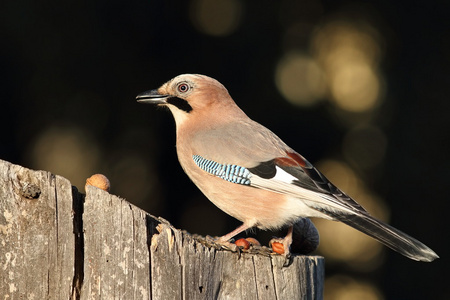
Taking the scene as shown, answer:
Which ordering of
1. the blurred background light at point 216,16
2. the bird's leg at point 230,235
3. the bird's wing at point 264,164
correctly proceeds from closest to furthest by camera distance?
the bird's leg at point 230,235, the bird's wing at point 264,164, the blurred background light at point 216,16

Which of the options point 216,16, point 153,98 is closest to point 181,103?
point 153,98

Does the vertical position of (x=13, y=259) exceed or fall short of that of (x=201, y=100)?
it falls short

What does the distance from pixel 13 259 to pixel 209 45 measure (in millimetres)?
4685

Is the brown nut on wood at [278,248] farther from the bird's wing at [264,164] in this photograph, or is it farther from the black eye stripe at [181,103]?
the black eye stripe at [181,103]

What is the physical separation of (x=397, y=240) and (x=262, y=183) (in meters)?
0.84

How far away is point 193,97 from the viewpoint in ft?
15.0

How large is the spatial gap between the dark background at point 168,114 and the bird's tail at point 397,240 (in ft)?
10.4

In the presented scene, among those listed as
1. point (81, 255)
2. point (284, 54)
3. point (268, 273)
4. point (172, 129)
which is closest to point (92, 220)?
point (81, 255)

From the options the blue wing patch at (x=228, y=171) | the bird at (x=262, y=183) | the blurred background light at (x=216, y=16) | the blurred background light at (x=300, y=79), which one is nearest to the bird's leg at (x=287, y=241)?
the bird at (x=262, y=183)

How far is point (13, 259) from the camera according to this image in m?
2.43

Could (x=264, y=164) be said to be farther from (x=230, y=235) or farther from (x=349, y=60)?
(x=349, y=60)

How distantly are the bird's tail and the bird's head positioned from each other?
141cm

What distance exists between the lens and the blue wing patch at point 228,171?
394 centimetres

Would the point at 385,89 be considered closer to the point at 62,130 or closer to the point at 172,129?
the point at 172,129
